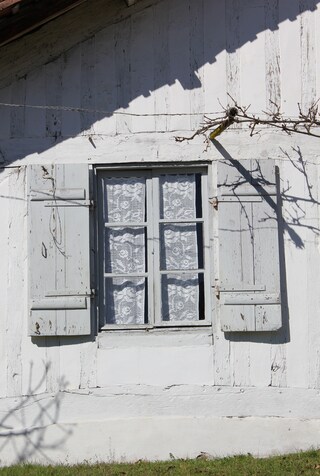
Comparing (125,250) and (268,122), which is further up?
(268,122)

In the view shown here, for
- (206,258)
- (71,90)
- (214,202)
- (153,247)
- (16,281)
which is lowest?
(16,281)

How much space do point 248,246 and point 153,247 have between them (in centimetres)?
78

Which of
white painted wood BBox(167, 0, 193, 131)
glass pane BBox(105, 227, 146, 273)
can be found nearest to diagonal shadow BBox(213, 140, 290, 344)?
white painted wood BBox(167, 0, 193, 131)

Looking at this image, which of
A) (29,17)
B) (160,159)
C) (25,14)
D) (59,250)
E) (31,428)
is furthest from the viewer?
(160,159)

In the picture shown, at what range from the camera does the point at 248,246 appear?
6.72 m

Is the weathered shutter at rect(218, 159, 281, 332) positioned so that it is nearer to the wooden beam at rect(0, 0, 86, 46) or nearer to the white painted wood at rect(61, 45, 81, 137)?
the white painted wood at rect(61, 45, 81, 137)

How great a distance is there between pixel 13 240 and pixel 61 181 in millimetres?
616

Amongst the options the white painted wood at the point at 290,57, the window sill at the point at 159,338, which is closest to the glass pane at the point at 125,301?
the window sill at the point at 159,338

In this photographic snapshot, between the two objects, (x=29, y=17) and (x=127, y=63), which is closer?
(x=29, y=17)

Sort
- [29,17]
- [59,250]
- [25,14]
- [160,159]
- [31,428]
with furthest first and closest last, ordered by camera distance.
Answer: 1. [160,159]
2. [59,250]
3. [31,428]
4. [29,17]
5. [25,14]

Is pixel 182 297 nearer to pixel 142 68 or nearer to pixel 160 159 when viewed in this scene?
pixel 160 159

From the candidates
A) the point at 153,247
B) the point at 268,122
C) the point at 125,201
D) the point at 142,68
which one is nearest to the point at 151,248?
the point at 153,247

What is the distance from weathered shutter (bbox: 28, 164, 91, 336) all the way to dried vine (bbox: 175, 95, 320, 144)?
39.2 inches

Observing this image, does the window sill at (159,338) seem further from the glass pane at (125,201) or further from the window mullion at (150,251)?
the glass pane at (125,201)
